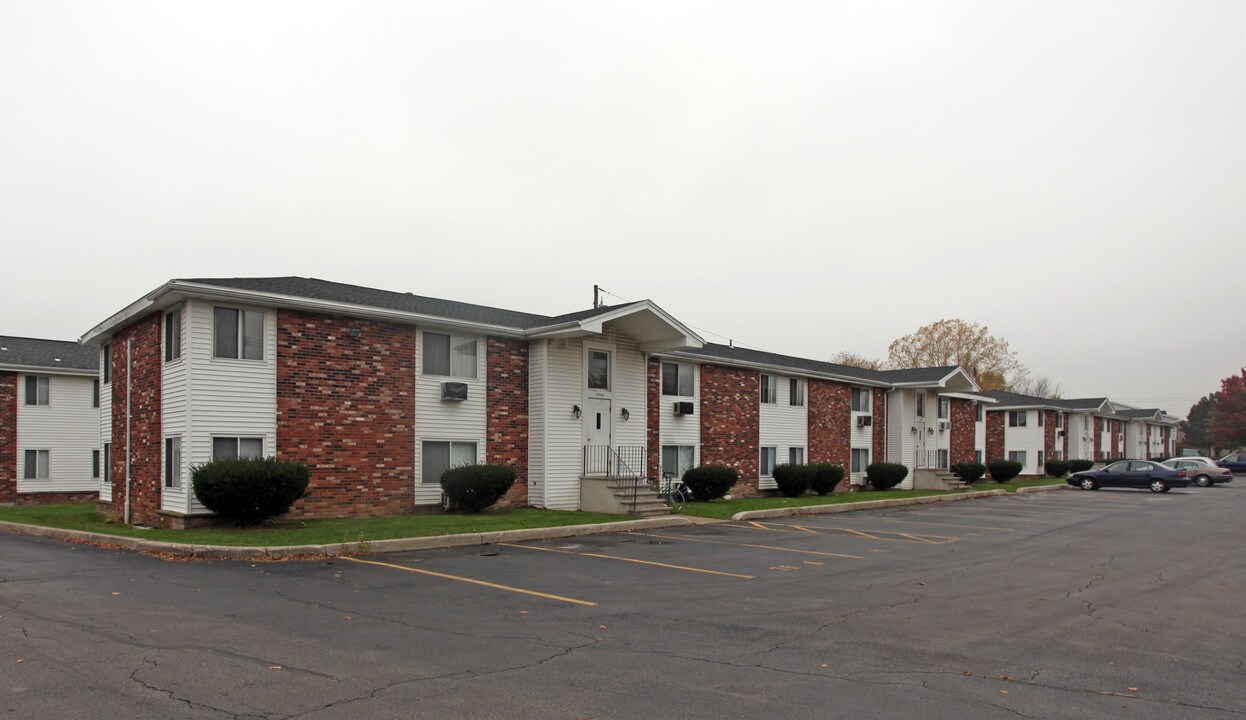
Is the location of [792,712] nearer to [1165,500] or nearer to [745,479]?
[745,479]

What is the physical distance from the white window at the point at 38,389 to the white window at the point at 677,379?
22.7 m

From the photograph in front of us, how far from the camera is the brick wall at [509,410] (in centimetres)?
2139

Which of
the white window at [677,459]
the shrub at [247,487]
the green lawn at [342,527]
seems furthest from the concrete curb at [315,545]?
the white window at [677,459]

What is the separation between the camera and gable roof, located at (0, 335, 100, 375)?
99.8ft

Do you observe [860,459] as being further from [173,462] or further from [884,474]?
[173,462]

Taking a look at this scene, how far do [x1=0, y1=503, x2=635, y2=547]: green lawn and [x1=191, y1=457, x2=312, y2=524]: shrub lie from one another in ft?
1.09

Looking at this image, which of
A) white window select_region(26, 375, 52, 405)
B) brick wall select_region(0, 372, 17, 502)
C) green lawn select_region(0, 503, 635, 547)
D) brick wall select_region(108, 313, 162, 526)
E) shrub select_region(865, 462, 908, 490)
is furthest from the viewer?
shrub select_region(865, 462, 908, 490)

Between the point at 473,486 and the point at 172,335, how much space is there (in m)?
7.06

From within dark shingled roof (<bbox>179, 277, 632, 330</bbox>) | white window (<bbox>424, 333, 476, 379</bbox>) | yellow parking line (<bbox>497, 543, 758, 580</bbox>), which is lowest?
yellow parking line (<bbox>497, 543, 758, 580</bbox>)

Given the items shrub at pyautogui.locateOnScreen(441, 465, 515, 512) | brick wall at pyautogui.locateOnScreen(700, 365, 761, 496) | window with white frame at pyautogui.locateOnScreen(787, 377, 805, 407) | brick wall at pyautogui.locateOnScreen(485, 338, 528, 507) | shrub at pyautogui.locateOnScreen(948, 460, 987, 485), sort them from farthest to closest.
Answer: shrub at pyautogui.locateOnScreen(948, 460, 987, 485) → window with white frame at pyautogui.locateOnScreen(787, 377, 805, 407) → brick wall at pyautogui.locateOnScreen(700, 365, 761, 496) → brick wall at pyautogui.locateOnScreen(485, 338, 528, 507) → shrub at pyautogui.locateOnScreen(441, 465, 515, 512)

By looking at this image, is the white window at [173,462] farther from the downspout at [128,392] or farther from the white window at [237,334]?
the downspout at [128,392]

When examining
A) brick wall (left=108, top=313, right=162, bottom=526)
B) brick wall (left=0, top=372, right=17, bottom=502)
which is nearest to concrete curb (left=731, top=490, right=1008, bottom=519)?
brick wall (left=108, top=313, right=162, bottom=526)

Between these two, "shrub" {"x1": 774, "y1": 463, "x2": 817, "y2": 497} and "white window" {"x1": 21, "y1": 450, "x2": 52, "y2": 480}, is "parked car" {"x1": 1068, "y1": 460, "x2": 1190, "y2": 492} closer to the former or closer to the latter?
"shrub" {"x1": 774, "y1": 463, "x2": 817, "y2": 497}

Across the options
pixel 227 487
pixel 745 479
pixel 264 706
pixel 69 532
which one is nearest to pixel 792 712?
pixel 264 706
